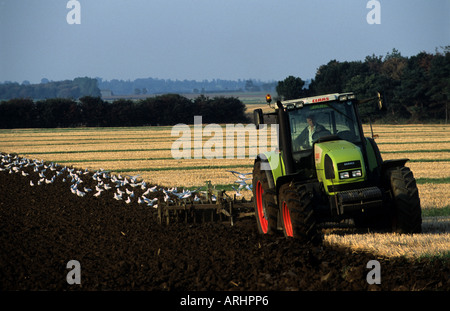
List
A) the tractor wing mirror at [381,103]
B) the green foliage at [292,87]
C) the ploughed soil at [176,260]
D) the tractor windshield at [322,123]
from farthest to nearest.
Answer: the green foliage at [292,87] < the tractor windshield at [322,123] < the tractor wing mirror at [381,103] < the ploughed soil at [176,260]

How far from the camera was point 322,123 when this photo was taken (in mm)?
10195

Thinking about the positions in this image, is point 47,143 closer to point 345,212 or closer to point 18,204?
point 18,204

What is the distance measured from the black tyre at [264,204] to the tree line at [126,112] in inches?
2460

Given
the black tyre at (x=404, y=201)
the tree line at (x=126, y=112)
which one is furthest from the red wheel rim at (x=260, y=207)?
the tree line at (x=126, y=112)

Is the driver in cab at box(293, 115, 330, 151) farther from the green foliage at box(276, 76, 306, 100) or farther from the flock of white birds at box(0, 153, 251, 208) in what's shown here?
the green foliage at box(276, 76, 306, 100)

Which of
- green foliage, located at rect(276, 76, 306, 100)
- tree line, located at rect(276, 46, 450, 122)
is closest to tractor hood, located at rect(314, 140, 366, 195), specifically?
tree line, located at rect(276, 46, 450, 122)

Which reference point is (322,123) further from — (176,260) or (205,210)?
(205,210)

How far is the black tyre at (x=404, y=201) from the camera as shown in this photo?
368 inches

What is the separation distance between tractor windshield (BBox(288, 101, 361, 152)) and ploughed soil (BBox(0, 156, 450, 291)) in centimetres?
169

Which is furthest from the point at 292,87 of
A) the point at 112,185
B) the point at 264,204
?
the point at 264,204

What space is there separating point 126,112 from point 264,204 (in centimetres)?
6491

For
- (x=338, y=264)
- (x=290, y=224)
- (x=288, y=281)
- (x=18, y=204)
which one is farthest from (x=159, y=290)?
(x=18, y=204)

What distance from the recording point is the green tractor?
924cm

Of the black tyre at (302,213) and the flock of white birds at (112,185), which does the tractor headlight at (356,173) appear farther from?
the flock of white birds at (112,185)
